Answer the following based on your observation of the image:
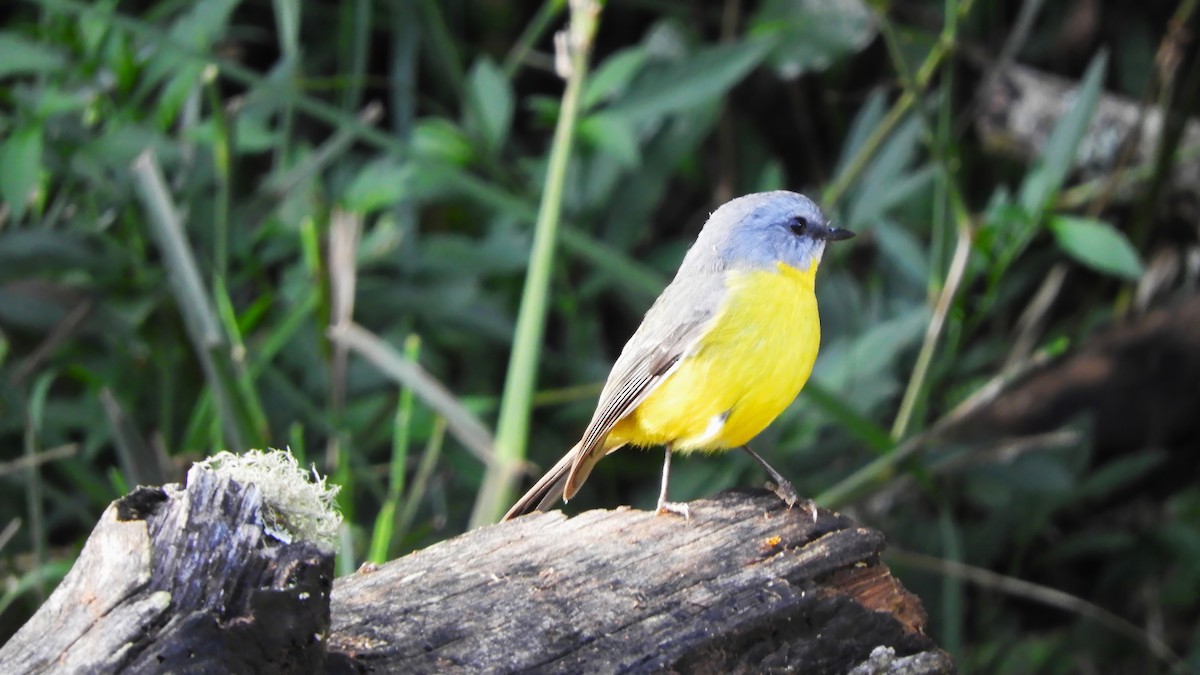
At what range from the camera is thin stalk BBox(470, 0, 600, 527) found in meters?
3.76

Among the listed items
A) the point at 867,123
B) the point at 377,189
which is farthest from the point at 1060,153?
the point at 377,189

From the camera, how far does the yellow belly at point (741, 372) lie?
3.33 meters

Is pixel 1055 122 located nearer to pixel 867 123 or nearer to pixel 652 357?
pixel 867 123

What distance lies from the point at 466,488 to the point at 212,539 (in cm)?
306

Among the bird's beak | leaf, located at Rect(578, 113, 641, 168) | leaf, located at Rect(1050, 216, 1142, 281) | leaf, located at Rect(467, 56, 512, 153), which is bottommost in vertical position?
leaf, located at Rect(1050, 216, 1142, 281)

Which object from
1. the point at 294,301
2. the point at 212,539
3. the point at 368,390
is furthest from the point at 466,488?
the point at 212,539

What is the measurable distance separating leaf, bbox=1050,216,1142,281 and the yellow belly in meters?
1.22

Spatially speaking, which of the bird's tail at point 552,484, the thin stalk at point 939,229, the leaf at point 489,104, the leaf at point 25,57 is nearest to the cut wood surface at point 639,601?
the bird's tail at point 552,484

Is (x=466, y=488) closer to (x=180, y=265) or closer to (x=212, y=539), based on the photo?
(x=180, y=265)

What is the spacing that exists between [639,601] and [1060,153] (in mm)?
2674

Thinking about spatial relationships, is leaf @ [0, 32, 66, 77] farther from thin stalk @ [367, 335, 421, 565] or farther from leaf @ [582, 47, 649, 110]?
leaf @ [582, 47, 649, 110]

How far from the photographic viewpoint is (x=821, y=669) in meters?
2.56

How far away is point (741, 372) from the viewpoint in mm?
3334

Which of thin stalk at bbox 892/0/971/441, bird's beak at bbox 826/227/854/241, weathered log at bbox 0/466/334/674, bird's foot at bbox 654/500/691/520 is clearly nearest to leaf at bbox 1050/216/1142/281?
thin stalk at bbox 892/0/971/441
